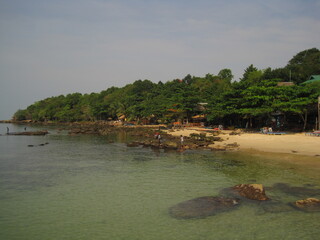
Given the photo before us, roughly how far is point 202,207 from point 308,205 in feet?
16.0

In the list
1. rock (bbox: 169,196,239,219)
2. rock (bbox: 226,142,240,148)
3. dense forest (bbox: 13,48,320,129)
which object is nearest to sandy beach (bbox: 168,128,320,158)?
rock (bbox: 226,142,240,148)

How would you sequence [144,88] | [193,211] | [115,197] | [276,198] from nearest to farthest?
1. [193,211]
2. [276,198]
3. [115,197]
4. [144,88]

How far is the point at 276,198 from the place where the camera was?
13.5 metres

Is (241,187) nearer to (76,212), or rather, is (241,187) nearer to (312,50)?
(76,212)

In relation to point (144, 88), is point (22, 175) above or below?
below

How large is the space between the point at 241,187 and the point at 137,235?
283 inches

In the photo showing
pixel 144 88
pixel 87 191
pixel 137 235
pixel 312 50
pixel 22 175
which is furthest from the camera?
pixel 144 88

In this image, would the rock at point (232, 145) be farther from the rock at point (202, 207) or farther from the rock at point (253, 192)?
the rock at point (202, 207)

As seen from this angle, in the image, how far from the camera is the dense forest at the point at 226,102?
35.5m

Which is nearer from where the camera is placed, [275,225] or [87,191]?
[275,225]

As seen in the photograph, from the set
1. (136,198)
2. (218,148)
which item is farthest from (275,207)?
(218,148)

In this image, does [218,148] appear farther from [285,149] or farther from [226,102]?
[226,102]

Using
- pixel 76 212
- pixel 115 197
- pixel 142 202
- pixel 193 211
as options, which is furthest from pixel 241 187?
pixel 76 212

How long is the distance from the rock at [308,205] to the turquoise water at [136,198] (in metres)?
0.49
